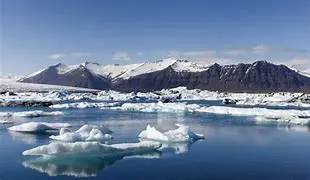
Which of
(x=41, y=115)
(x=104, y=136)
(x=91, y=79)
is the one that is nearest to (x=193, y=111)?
(x=41, y=115)

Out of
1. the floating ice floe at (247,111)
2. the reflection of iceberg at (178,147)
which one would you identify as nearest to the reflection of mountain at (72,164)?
the reflection of iceberg at (178,147)

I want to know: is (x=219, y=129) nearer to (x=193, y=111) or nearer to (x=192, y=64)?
(x=193, y=111)

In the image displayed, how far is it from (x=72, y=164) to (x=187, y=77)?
13155 centimetres

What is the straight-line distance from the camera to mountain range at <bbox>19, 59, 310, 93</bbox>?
12706 cm

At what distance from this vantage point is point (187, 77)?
140500mm

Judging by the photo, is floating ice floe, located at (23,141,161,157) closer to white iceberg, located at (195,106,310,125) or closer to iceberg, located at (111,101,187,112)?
white iceberg, located at (195,106,310,125)

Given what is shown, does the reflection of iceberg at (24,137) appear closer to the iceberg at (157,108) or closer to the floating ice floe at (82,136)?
the floating ice floe at (82,136)

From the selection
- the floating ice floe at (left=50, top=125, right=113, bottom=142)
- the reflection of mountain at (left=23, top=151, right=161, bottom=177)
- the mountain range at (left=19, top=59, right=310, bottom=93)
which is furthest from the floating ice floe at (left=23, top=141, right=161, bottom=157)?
the mountain range at (left=19, top=59, right=310, bottom=93)

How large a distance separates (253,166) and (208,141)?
3.61 metres

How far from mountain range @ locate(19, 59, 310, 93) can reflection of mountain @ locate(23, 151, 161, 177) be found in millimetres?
104515

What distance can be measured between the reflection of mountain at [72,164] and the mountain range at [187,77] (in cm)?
10451

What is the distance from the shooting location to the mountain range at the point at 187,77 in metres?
127

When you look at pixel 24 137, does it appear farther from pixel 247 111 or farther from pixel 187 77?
pixel 187 77

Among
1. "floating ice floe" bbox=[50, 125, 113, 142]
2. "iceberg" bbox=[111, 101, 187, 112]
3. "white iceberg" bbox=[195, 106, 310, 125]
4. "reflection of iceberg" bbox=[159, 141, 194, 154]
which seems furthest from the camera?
"iceberg" bbox=[111, 101, 187, 112]
